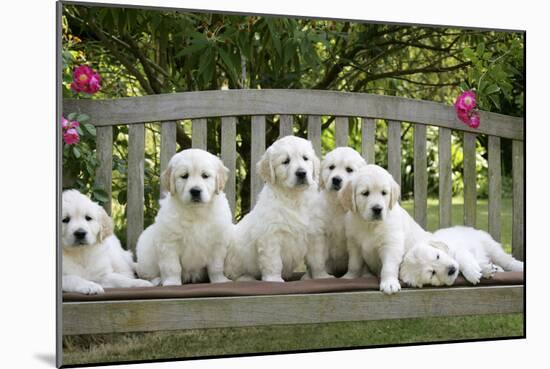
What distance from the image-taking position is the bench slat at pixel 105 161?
16.0 ft

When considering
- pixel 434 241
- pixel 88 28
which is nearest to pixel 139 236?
pixel 88 28

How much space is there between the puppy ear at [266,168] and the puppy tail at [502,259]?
5.10ft

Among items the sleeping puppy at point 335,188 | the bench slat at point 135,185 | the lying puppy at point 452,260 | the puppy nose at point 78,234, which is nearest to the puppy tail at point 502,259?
the lying puppy at point 452,260

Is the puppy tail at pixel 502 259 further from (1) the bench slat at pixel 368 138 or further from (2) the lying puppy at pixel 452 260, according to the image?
(1) the bench slat at pixel 368 138

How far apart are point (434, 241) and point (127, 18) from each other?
2.14m

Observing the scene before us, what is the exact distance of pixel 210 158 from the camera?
4.63 metres

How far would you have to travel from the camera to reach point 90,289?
14.5 ft

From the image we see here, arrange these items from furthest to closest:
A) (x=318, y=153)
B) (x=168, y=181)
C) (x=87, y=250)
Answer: (x=318, y=153) → (x=168, y=181) → (x=87, y=250)

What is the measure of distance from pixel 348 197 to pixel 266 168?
1.60 feet

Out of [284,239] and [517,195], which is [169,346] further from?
[517,195]

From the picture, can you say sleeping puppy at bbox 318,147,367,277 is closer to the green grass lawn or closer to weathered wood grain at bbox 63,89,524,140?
weathered wood grain at bbox 63,89,524,140

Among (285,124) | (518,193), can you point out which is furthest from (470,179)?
(285,124)

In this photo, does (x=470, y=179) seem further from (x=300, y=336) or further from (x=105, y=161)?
(x=105, y=161)

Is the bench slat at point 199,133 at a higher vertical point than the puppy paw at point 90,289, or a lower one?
higher
